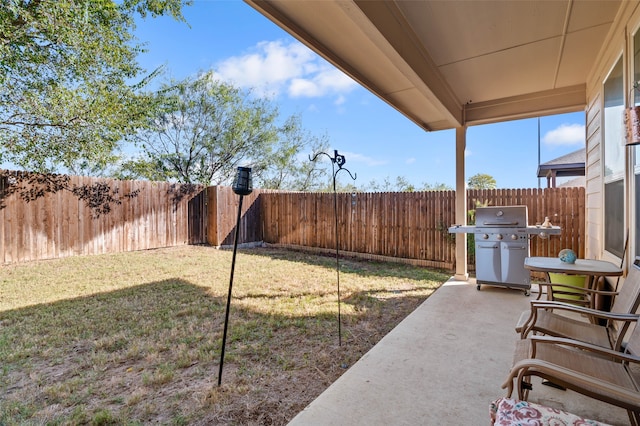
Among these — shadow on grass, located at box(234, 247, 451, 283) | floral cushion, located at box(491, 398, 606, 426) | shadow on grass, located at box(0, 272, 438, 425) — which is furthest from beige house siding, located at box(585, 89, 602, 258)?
floral cushion, located at box(491, 398, 606, 426)

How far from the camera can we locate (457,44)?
2725mm

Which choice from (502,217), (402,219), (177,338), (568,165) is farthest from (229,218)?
(568,165)

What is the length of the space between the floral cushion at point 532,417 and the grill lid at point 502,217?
3.47 metres

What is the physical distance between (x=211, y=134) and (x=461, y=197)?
9.21m

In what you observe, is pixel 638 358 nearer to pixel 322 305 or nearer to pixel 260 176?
pixel 322 305

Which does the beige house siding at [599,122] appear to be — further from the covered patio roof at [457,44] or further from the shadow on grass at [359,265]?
the shadow on grass at [359,265]

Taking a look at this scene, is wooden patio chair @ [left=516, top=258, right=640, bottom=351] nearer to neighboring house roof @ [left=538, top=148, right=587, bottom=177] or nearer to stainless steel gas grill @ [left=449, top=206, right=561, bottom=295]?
stainless steel gas grill @ [left=449, top=206, right=561, bottom=295]

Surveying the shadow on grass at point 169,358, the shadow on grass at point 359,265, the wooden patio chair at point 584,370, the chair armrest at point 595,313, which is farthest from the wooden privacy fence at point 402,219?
the wooden patio chair at point 584,370

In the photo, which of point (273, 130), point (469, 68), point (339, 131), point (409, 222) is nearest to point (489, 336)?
point (469, 68)

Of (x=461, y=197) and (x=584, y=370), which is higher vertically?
(x=461, y=197)

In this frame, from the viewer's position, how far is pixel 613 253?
276cm

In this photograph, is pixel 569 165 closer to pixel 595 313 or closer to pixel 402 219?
pixel 402 219

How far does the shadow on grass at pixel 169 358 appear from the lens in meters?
1.81

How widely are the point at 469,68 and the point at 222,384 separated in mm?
3831
